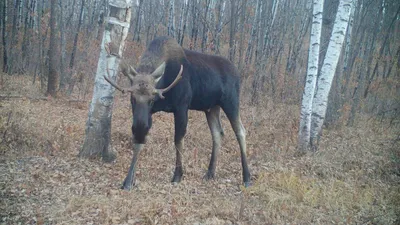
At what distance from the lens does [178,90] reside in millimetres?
6426

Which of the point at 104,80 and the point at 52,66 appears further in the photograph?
the point at 52,66

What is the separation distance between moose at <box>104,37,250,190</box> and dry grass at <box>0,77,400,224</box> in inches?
23.1

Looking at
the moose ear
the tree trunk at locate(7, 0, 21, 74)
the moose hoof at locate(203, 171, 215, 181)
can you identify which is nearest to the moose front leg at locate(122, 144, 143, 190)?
the moose ear

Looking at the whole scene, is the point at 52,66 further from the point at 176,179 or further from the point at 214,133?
the point at 176,179

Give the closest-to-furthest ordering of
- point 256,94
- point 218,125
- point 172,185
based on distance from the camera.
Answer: point 172,185 → point 218,125 → point 256,94

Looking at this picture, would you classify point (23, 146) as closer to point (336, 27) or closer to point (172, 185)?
point (172, 185)

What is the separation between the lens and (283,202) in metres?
5.62

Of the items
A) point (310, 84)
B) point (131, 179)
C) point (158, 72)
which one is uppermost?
point (310, 84)

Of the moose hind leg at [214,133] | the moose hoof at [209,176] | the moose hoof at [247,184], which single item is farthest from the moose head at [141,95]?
the moose hoof at [247,184]

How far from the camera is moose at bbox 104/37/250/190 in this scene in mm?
5688

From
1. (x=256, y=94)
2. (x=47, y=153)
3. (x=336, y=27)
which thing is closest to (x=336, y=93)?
(x=256, y=94)

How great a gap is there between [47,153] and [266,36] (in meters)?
14.2

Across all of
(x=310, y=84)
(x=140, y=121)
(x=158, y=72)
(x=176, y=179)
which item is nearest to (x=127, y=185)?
(x=176, y=179)

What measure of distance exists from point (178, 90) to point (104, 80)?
1558 mm
